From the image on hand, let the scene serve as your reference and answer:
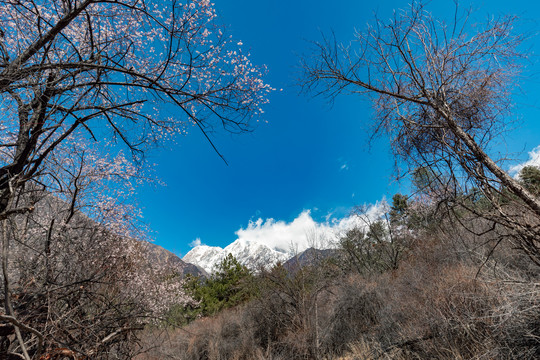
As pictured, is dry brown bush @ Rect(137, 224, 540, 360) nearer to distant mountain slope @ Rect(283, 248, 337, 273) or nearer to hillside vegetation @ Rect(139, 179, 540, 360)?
hillside vegetation @ Rect(139, 179, 540, 360)

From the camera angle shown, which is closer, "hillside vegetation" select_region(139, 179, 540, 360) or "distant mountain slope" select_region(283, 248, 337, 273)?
"hillside vegetation" select_region(139, 179, 540, 360)

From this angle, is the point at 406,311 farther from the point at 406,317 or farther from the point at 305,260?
the point at 305,260

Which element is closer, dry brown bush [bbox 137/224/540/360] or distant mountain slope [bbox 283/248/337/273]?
dry brown bush [bbox 137/224/540/360]

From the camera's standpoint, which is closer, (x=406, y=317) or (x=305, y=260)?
(x=406, y=317)

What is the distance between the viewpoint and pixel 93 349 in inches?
66.9

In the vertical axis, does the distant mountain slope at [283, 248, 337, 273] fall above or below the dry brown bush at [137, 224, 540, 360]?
above

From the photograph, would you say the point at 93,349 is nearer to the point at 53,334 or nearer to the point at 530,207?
the point at 53,334

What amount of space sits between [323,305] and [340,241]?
10580 mm

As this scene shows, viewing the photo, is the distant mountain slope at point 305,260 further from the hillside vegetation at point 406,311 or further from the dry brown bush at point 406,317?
the dry brown bush at point 406,317

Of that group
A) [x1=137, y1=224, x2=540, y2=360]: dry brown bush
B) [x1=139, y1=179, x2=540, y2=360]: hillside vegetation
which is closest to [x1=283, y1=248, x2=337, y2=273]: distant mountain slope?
Answer: [x1=139, y1=179, x2=540, y2=360]: hillside vegetation

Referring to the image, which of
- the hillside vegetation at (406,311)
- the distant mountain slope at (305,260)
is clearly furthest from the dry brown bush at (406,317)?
the distant mountain slope at (305,260)

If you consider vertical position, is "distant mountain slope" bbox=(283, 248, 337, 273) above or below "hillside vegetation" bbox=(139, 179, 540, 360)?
above

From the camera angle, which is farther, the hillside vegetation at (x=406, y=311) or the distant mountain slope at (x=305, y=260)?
the distant mountain slope at (x=305, y=260)

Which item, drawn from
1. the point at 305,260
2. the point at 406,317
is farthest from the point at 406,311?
the point at 305,260
